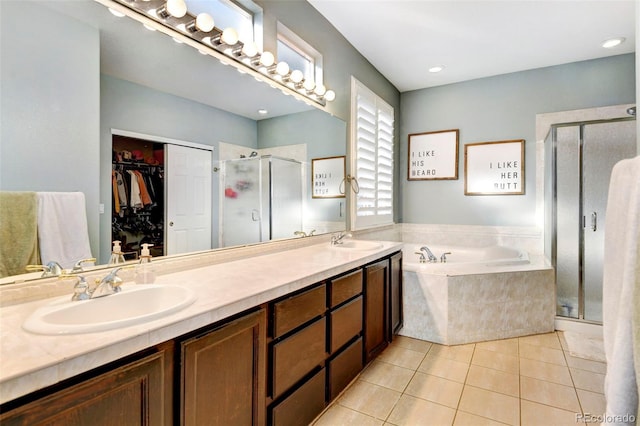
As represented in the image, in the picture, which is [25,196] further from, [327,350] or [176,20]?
[327,350]

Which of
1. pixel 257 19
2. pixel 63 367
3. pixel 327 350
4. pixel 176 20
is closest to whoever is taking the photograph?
pixel 63 367

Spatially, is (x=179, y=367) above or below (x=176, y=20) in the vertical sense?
below

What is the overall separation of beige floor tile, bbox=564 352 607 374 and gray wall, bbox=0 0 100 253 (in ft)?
10.3

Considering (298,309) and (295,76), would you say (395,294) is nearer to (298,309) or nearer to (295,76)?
(298,309)

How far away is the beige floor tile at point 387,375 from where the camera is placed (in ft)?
7.04

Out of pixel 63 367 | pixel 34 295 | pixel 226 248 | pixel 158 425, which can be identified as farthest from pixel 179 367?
pixel 226 248

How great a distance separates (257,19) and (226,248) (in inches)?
57.2

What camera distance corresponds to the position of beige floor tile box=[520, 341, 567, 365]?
2.46 m

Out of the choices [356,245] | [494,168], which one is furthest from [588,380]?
[494,168]

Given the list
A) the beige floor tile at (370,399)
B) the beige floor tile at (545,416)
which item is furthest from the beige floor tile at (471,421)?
the beige floor tile at (370,399)

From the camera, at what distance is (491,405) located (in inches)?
75.7

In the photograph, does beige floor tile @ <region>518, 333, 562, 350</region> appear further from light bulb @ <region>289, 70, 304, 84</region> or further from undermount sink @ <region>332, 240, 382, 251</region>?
light bulb @ <region>289, 70, 304, 84</region>

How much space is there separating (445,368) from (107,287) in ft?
7.31

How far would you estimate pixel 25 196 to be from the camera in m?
1.11
